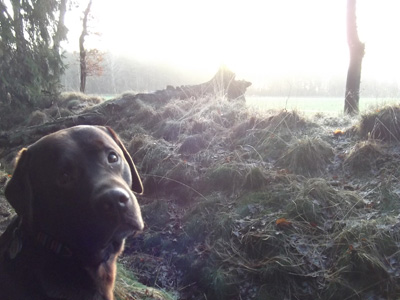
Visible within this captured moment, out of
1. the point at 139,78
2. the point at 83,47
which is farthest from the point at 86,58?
the point at 139,78

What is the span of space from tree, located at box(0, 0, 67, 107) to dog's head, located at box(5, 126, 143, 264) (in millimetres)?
11372

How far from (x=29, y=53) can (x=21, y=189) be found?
12.4 metres

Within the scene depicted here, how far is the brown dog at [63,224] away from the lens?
200 cm

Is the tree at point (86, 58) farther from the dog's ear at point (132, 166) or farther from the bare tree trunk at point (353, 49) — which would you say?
the dog's ear at point (132, 166)

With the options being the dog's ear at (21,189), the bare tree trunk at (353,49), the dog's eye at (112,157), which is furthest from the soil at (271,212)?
the dog's ear at (21,189)

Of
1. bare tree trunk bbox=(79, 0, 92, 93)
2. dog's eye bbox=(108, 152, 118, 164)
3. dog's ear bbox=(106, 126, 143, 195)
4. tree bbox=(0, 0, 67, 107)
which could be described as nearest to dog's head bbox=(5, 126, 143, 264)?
dog's eye bbox=(108, 152, 118, 164)

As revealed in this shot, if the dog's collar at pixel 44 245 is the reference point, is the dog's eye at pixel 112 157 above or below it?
above

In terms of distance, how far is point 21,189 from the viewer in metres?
2.19

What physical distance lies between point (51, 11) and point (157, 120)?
28.1 feet

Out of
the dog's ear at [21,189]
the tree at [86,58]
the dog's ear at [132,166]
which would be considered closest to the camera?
the dog's ear at [21,189]

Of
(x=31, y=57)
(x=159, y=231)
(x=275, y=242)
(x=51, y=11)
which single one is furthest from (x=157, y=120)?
(x=51, y=11)

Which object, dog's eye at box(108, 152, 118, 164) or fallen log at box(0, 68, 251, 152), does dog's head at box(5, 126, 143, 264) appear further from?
fallen log at box(0, 68, 251, 152)

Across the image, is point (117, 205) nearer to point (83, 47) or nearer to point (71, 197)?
point (71, 197)

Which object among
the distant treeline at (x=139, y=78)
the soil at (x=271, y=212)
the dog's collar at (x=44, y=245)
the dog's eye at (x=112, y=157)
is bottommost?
the soil at (x=271, y=212)
